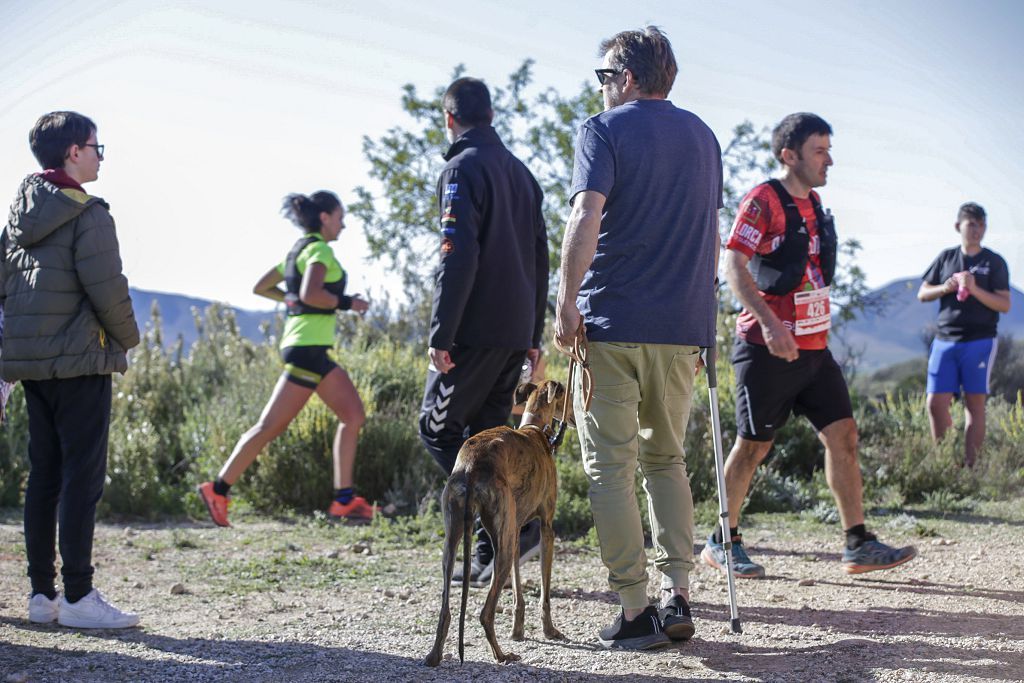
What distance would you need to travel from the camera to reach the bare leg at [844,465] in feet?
18.0

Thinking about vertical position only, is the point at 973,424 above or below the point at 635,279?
below

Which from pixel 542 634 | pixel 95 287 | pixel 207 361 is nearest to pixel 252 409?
pixel 207 361

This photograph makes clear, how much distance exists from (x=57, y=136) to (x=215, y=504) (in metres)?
3.10

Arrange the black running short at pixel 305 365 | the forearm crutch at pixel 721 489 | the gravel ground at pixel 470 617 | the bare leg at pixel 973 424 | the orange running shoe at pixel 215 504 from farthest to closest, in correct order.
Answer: the bare leg at pixel 973 424
the black running short at pixel 305 365
the orange running shoe at pixel 215 504
the forearm crutch at pixel 721 489
the gravel ground at pixel 470 617


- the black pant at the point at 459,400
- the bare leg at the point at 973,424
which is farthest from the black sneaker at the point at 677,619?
the bare leg at the point at 973,424

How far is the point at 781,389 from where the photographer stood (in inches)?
215

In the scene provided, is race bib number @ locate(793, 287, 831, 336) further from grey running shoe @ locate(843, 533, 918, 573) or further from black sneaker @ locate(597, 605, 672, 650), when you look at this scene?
black sneaker @ locate(597, 605, 672, 650)

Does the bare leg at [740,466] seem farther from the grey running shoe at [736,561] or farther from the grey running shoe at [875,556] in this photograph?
the grey running shoe at [875,556]

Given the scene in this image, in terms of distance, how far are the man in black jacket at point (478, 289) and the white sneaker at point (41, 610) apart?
191 cm

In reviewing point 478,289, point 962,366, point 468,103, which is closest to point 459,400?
point 478,289

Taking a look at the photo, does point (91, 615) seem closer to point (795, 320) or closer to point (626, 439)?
point (626, 439)

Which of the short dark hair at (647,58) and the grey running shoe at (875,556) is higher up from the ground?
the short dark hair at (647,58)

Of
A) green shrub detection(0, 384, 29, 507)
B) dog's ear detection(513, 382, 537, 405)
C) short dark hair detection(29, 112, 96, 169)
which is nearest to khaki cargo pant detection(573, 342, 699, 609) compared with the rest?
dog's ear detection(513, 382, 537, 405)

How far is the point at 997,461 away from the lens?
8.64 metres
